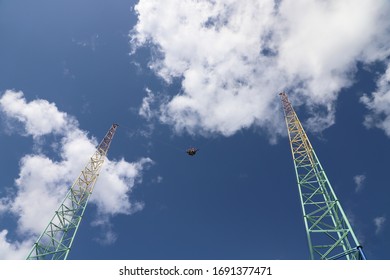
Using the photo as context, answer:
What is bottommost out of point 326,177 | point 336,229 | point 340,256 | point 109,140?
point 340,256

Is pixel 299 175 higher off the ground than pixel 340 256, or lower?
higher

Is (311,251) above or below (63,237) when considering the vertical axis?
below

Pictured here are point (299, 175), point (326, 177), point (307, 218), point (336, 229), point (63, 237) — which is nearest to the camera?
point (336, 229)

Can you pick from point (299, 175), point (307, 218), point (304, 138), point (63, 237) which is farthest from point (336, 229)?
point (63, 237)

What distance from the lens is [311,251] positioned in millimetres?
33781

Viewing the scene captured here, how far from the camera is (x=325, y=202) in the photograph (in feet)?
127

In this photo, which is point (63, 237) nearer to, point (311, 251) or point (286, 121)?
point (311, 251)

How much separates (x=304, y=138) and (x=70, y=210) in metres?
40.4

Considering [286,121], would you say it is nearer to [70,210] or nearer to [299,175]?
[299,175]

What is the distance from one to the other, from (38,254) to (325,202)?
40101mm

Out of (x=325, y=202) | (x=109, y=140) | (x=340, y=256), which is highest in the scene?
(x=109, y=140)
